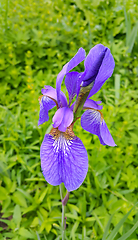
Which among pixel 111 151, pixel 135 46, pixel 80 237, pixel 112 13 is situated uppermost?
pixel 112 13

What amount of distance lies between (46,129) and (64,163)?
1085mm

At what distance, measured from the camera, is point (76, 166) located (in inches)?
29.7

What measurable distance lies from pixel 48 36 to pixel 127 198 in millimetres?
2273

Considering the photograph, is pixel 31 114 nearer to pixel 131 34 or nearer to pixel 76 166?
pixel 76 166

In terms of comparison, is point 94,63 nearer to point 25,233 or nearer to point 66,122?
point 66,122

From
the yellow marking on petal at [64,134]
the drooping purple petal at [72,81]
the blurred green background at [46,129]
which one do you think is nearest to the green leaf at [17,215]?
the blurred green background at [46,129]

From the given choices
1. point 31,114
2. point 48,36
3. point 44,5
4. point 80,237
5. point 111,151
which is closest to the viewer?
point 80,237

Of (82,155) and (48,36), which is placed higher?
(48,36)

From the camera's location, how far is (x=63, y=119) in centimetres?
80

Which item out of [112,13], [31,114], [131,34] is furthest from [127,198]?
[112,13]

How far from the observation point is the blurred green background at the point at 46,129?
1.48 meters

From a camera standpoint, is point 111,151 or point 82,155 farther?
point 111,151

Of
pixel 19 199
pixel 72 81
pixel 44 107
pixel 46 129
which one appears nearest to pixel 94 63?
pixel 72 81

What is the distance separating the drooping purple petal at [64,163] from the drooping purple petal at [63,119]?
0.08 metres
